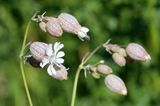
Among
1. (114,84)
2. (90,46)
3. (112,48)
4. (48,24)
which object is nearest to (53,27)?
(48,24)

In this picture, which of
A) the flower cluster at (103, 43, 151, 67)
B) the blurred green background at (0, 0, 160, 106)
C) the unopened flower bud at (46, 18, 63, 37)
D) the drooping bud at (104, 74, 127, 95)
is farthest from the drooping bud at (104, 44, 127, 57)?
the blurred green background at (0, 0, 160, 106)

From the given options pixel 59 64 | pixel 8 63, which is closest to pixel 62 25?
pixel 59 64

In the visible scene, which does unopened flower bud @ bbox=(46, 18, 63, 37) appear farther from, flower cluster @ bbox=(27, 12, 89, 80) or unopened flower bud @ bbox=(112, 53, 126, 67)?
unopened flower bud @ bbox=(112, 53, 126, 67)

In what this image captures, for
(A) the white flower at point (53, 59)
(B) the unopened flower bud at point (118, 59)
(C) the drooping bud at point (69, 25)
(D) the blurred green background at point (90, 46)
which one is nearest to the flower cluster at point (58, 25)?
(C) the drooping bud at point (69, 25)

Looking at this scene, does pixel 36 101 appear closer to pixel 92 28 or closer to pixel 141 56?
pixel 92 28

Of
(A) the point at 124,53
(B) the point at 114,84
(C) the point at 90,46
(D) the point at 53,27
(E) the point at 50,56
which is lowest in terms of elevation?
(B) the point at 114,84

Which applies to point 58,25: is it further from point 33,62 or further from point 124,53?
point 124,53

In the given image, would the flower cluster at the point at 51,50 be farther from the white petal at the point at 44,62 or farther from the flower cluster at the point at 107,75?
the flower cluster at the point at 107,75
